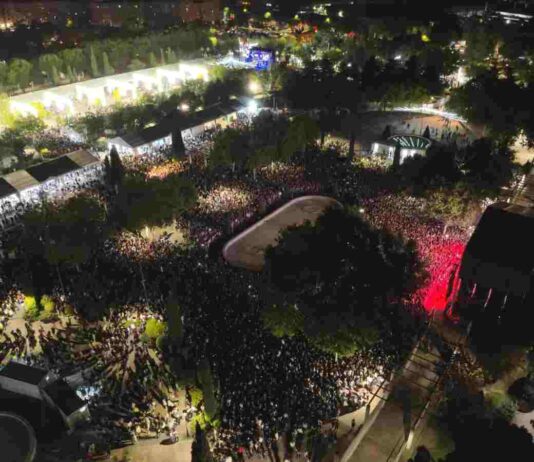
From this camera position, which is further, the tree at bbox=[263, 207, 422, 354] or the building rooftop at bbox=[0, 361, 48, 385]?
the tree at bbox=[263, 207, 422, 354]

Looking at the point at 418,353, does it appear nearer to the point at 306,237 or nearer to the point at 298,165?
the point at 306,237

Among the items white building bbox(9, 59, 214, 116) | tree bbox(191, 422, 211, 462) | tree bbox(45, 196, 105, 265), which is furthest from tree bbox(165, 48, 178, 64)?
tree bbox(191, 422, 211, 462)

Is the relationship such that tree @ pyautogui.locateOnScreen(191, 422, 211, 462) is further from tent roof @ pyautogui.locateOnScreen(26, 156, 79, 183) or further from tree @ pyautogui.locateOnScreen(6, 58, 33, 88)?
tree @ pyautogui.locateOnScreen(6, 58, 33, 88)

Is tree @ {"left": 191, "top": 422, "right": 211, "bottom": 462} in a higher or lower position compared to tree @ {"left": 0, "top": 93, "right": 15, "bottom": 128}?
higher

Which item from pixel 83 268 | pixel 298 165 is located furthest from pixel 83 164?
pixel 298 165

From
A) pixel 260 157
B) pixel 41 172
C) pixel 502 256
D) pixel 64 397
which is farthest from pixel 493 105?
pixel 64 397

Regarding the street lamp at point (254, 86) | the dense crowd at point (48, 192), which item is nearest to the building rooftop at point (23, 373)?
the dense crowd at point (48, 192)

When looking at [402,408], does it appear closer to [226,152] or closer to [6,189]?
[226,152]
